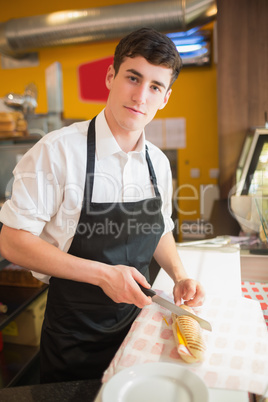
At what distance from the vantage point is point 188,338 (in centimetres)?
78

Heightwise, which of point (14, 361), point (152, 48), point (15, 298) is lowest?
point (14, 361)

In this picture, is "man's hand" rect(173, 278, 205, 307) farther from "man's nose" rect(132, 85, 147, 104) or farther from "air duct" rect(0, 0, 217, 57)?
"air duct" rect(0, 0, 217, 57)

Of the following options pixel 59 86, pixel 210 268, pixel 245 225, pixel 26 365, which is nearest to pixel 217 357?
A: pixel 210 268

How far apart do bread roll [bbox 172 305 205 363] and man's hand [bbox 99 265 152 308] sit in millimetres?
92

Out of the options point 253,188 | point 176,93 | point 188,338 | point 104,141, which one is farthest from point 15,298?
point 176,93

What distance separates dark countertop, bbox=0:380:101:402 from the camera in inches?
27.6

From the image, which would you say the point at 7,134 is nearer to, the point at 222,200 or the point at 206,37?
the point at 222,200

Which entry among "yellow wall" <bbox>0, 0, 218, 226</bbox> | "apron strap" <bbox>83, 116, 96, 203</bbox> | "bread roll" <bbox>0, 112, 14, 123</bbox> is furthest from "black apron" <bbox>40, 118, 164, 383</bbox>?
"yellow wall" <bbox>0, 0, 218, 226</bbox>

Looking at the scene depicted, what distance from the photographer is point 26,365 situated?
221cm

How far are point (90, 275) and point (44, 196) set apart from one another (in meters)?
0.28

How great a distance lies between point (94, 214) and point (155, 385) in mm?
609

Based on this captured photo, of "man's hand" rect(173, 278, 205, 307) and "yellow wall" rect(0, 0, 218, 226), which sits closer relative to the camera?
"man's hand" rect(173, 278, 205, 307)

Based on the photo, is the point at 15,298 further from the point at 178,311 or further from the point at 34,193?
the point at 178,311

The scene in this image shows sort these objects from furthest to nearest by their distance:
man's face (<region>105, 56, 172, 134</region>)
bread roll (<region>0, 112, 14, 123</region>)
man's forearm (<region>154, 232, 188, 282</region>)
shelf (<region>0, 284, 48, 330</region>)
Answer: bread roll (<region>0, 112, 14, 123</region>) < shelf (<region>0, 284, 48, 330</region>) < man's forearm (<region>154, 232, 188, 282</region>) < man's face (<region>105, 56, 172, 134</region>)
